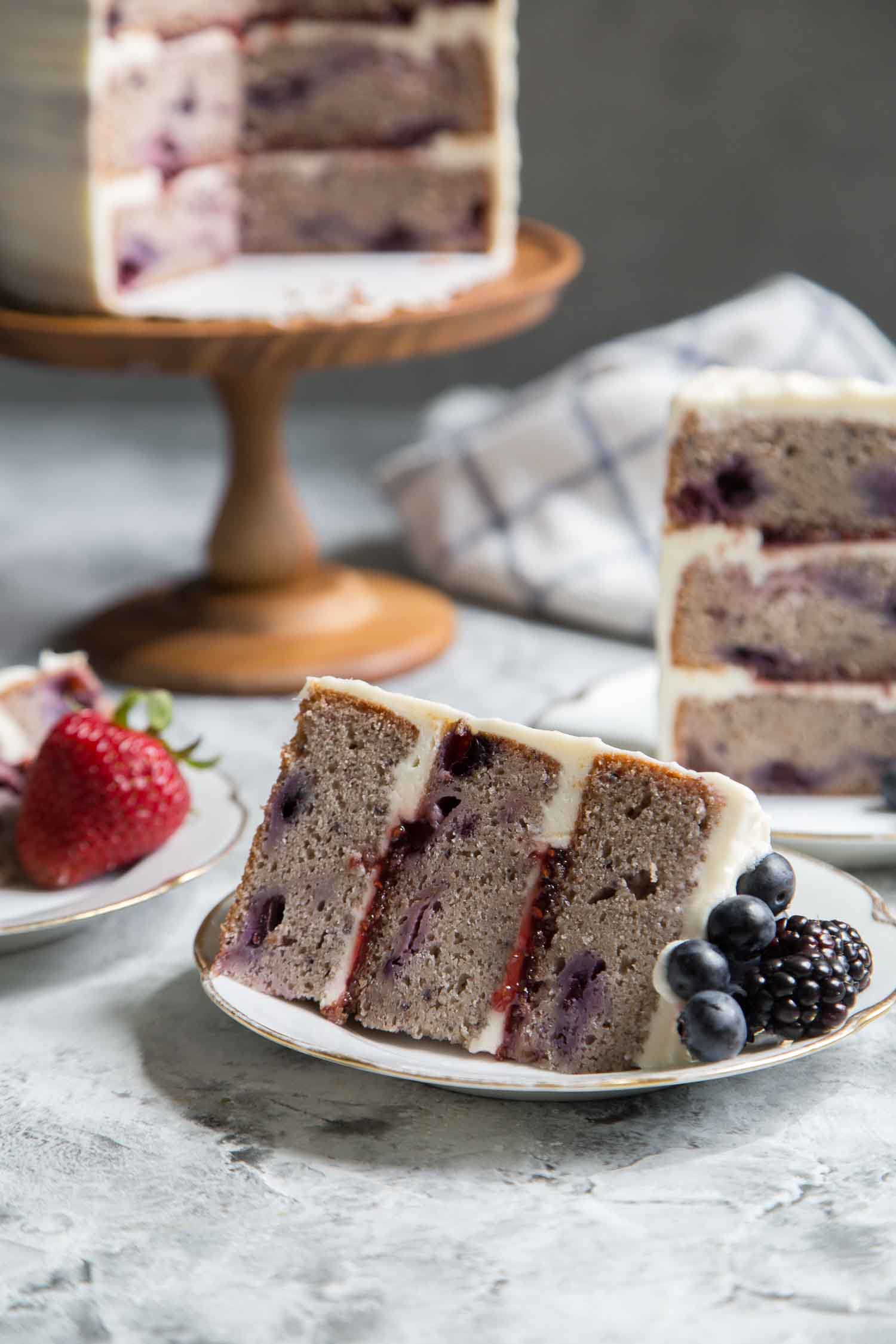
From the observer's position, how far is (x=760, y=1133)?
61.4 inches

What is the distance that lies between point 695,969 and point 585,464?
5.84 feet

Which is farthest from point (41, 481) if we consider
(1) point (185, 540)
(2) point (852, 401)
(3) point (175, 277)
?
(2) point (852, 401)

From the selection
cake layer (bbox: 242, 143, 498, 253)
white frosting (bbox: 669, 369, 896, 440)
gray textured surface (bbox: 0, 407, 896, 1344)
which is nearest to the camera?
gray textured surface (bbox: 0, 407, 896, 1344)

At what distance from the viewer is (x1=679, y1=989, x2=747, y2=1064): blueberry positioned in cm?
147

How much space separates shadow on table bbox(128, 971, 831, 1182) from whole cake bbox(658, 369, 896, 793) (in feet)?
2.14

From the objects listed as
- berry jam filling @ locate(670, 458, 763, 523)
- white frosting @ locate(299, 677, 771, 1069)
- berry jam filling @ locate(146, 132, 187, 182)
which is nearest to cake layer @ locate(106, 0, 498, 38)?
berry jam filling @ locate(146, 132, 187, 182)

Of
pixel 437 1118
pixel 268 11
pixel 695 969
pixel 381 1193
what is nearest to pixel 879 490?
pixel 695 969

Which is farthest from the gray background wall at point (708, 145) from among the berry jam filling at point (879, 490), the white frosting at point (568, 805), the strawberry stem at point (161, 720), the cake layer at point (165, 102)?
the white frosting at point (568, 805)

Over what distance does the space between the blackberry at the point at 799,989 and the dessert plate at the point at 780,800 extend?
256 mm

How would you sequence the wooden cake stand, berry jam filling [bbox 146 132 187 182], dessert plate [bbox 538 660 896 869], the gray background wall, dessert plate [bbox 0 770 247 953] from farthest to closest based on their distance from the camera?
the gray background wall → berry jam filling [bbox 146 132 187 182] → the wooden cake stand → dessert plate [bbox 538 660 896 869] → dessert plate [bbox 0 770 247 953]

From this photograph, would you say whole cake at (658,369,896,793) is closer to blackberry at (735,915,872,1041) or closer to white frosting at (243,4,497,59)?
blackberry at (735,915,872,1041)

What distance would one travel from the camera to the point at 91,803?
189cm

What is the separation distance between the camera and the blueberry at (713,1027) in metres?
1.47

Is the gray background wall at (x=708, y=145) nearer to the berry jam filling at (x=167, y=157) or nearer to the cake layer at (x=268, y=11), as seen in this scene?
the cake layer at (x=268, y=11)
